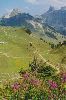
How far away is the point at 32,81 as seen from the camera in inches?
1988

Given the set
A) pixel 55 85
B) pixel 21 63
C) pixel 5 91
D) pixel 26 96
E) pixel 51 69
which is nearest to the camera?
pixel 55 85

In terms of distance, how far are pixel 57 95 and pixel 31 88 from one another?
14.7 ft

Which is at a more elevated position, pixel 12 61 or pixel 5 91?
pixel 5 91

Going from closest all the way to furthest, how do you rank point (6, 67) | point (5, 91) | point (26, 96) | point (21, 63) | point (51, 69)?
point (26, 96) → point (5, 91) → point (51, 69) → point (6, 67) → point (21, 63)

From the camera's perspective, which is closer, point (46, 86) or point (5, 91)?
point (46, 86)

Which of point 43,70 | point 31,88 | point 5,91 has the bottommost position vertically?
point 43,70

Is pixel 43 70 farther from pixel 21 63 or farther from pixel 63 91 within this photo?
pixel 63 91

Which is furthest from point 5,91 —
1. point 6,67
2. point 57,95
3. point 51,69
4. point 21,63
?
point 21,63

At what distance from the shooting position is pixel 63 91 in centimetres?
4906

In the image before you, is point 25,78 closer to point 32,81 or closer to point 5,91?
point 32,81

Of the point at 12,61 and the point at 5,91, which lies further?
the point at 12,61

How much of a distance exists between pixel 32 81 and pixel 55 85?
3.93 m

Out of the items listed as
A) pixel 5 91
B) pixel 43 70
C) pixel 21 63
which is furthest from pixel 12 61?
pixel 5 91

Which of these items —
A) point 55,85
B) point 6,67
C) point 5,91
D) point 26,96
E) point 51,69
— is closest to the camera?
point 55,85
